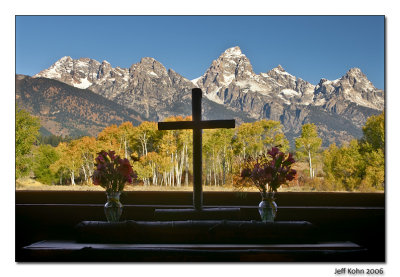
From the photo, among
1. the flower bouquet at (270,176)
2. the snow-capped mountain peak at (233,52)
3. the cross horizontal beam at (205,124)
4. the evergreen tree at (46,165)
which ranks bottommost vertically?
the evergreen tree at (46,165)

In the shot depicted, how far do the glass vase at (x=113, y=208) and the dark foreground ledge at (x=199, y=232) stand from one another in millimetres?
220

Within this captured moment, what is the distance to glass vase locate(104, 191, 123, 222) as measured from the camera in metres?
2.86

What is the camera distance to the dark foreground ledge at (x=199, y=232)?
8.32ft

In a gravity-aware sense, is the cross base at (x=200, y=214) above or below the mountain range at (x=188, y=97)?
below

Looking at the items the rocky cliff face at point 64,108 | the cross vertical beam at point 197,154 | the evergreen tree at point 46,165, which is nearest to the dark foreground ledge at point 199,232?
the cross vertical beam at point 197,154

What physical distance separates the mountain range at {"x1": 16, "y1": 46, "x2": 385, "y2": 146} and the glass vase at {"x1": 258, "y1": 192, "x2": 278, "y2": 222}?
113 ft

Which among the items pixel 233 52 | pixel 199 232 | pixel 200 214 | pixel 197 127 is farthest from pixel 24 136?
pixel 233 52

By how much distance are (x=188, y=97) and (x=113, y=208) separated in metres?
65.9

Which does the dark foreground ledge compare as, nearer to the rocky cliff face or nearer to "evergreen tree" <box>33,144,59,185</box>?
"evergreen tree" <box>33,144,59,185</box>

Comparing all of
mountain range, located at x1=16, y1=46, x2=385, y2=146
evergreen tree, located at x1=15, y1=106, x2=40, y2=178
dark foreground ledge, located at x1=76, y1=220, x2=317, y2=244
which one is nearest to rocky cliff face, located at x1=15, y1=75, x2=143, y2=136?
mountain range, located at x1=16, y1=46, x2=385, y2=146

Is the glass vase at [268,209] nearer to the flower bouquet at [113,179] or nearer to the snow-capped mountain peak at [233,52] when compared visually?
the flower bouquet at [113,179]

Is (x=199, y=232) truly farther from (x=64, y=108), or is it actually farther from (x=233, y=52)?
(x=233, y=52)

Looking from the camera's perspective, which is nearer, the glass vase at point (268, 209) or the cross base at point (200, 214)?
the glass vase at point (268, 209)
